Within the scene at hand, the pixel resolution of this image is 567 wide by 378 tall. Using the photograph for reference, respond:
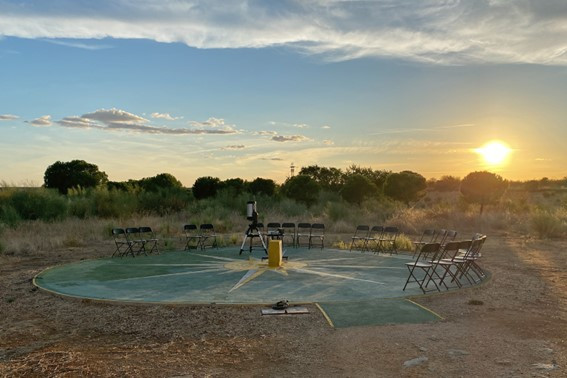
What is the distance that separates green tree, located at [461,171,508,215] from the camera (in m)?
32.4

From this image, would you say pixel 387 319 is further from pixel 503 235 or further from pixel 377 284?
pixel 503 235

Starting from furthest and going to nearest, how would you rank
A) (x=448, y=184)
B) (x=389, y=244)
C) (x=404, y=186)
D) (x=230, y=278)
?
(x=448, y=184) < (x=404, y=186) < (x=389, y=244) < (x=230, y=278)

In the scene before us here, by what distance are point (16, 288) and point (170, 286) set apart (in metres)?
3.24

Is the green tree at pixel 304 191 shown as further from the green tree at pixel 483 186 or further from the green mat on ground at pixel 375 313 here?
the green mat on ground at pixel 375 313

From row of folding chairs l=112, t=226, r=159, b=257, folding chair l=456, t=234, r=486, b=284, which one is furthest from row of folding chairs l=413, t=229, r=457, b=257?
row of folding chairs l=112, t=226, r=159, b=257

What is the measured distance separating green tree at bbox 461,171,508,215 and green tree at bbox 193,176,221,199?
17.2 metres

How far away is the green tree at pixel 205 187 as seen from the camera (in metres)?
37.0

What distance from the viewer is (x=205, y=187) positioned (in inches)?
1455

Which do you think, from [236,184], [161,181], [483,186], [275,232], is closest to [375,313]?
[275,232]

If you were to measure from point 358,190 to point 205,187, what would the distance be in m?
11.0

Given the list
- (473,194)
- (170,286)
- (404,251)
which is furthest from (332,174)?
(170,286)

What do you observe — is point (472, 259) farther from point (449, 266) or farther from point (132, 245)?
point (132, 245)

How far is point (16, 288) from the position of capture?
10.5 metres

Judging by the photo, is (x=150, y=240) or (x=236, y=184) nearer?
(x=150, y=240)
